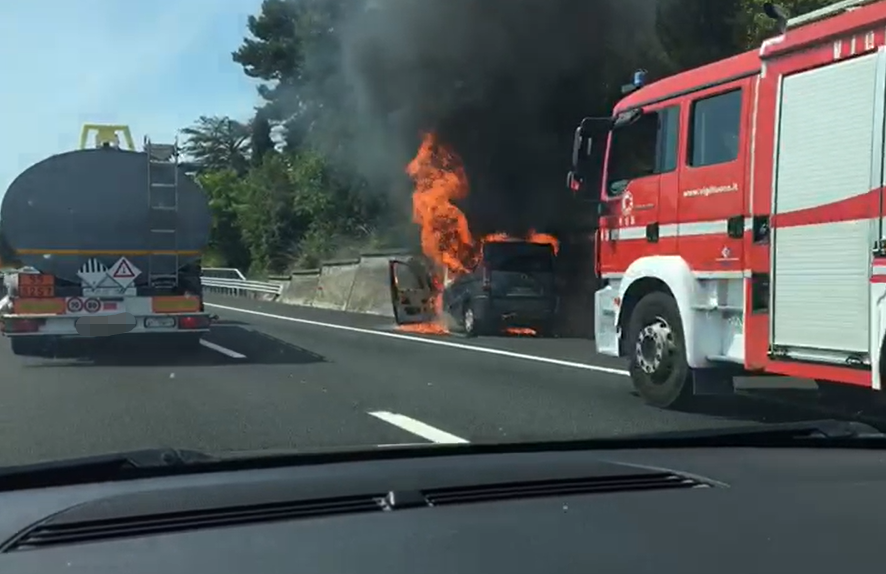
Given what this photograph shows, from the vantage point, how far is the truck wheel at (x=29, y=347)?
50.3 feet

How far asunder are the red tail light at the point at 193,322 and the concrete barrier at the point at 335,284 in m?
20.4

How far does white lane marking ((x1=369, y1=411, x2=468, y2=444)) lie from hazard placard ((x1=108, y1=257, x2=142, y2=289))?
20.9 ft

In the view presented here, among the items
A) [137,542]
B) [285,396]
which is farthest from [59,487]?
[285,396]

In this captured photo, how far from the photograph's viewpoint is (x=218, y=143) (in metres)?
85.5

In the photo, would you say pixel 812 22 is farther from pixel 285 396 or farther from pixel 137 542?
pixel 137 542

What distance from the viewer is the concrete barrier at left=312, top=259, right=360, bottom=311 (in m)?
35.8

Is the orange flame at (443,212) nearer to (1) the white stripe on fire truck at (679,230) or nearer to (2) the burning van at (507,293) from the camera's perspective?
(2) the burning van at (507,293)

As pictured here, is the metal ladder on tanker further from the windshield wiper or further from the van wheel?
the windshield wiper

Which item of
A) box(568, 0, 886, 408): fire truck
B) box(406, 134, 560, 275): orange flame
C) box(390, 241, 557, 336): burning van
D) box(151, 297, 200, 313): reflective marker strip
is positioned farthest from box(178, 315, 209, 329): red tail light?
box(406, 134, 560, 275): orange flame

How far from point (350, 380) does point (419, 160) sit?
15701 mm

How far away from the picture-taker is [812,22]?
8.05m

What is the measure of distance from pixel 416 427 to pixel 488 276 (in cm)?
1238

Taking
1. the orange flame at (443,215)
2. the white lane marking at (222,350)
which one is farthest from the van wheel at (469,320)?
the white lane marking at (222,350)

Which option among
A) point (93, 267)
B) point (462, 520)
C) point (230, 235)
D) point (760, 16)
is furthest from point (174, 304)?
point (230, 235)
